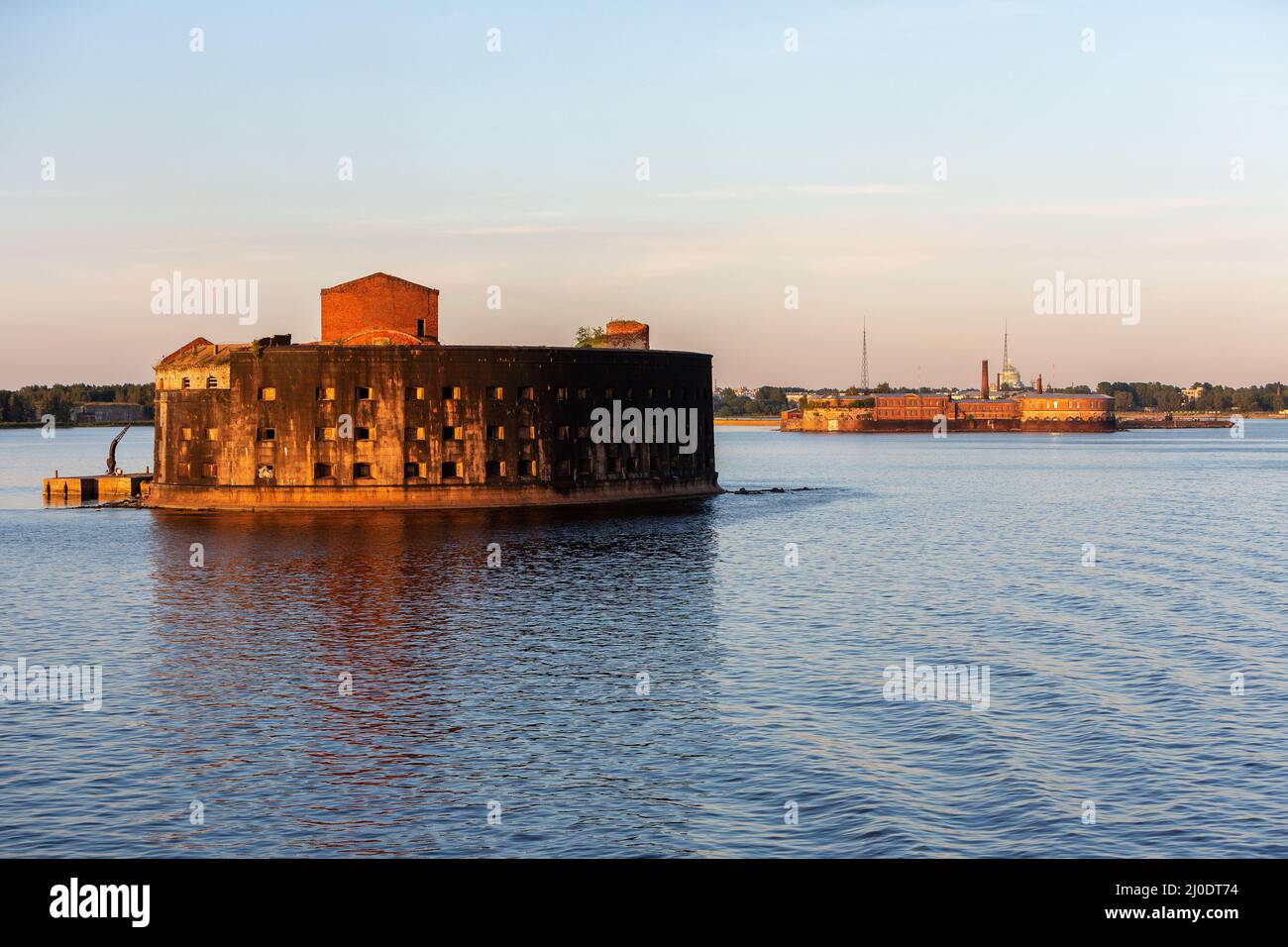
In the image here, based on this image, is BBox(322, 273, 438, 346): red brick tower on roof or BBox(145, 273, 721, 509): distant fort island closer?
BBox(145, 273, 721, 509): distant fort island

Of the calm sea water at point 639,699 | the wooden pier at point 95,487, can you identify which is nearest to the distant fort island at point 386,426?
Answer: the wooden pier at point 95,487

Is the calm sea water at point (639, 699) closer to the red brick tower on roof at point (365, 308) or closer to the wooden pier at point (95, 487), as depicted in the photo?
the red brick tower on roof at point (365, 308)

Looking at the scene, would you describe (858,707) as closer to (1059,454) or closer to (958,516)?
Result: (958,516)

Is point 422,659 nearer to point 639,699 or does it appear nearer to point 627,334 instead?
point 639,699

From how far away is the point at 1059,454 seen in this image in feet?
490

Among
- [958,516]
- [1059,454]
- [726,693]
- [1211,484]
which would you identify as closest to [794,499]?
[958,516]

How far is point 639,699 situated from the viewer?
852 inches

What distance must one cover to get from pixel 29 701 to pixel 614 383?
44.2m

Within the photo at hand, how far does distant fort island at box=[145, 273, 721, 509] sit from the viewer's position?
58938 millimetres

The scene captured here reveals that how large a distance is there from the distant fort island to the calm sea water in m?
9.37

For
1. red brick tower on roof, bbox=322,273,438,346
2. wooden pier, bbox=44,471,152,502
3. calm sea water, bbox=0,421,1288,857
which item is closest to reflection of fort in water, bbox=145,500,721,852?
calm sea water, bbox=0,421,1288,857

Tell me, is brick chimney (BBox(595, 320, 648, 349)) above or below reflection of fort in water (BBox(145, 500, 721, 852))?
above

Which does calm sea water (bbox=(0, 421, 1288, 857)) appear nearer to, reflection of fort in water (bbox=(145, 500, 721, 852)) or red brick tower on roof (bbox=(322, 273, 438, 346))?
reflection of fort in water (bbox=(145, 500, 721, 852))

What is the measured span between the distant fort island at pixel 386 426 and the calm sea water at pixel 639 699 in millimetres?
9371
